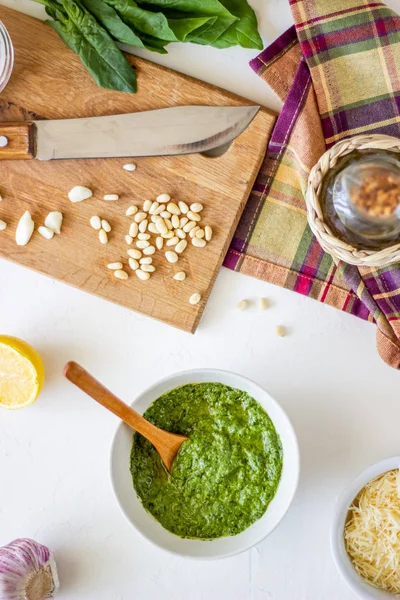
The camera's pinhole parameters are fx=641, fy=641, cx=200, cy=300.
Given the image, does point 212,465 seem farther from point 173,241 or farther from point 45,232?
point 45,232

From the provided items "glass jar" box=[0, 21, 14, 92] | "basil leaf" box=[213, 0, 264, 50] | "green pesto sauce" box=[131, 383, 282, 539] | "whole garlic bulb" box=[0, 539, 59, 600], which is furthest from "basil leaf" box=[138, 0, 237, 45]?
"whole garlic bulb" box=[0, 539, 59, 600]

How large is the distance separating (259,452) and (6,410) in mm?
608

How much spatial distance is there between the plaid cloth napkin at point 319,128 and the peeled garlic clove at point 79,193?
349mm

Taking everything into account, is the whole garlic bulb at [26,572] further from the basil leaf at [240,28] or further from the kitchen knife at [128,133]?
the basil leaf at [240,28]

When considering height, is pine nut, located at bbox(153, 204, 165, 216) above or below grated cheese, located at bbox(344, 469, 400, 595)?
above

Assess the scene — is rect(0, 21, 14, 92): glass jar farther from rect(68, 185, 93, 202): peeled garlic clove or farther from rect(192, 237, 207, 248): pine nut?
rect(192, 237, 207, 248): pine nut

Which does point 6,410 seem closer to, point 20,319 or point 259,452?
point 20,319

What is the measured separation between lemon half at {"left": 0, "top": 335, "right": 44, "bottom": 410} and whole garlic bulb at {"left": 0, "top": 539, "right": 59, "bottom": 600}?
32 centimetres

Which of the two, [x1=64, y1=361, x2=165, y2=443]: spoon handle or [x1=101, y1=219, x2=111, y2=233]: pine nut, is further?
[x1=101, y1=219, x2=111, y2=233]: pine nut

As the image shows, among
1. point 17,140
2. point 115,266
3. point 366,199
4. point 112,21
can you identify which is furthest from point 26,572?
point 112,21

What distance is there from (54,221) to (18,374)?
13.9 inches

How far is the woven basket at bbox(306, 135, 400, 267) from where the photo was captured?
128cm

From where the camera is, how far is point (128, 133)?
142 centimetres

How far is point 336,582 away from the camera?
1501 mm
